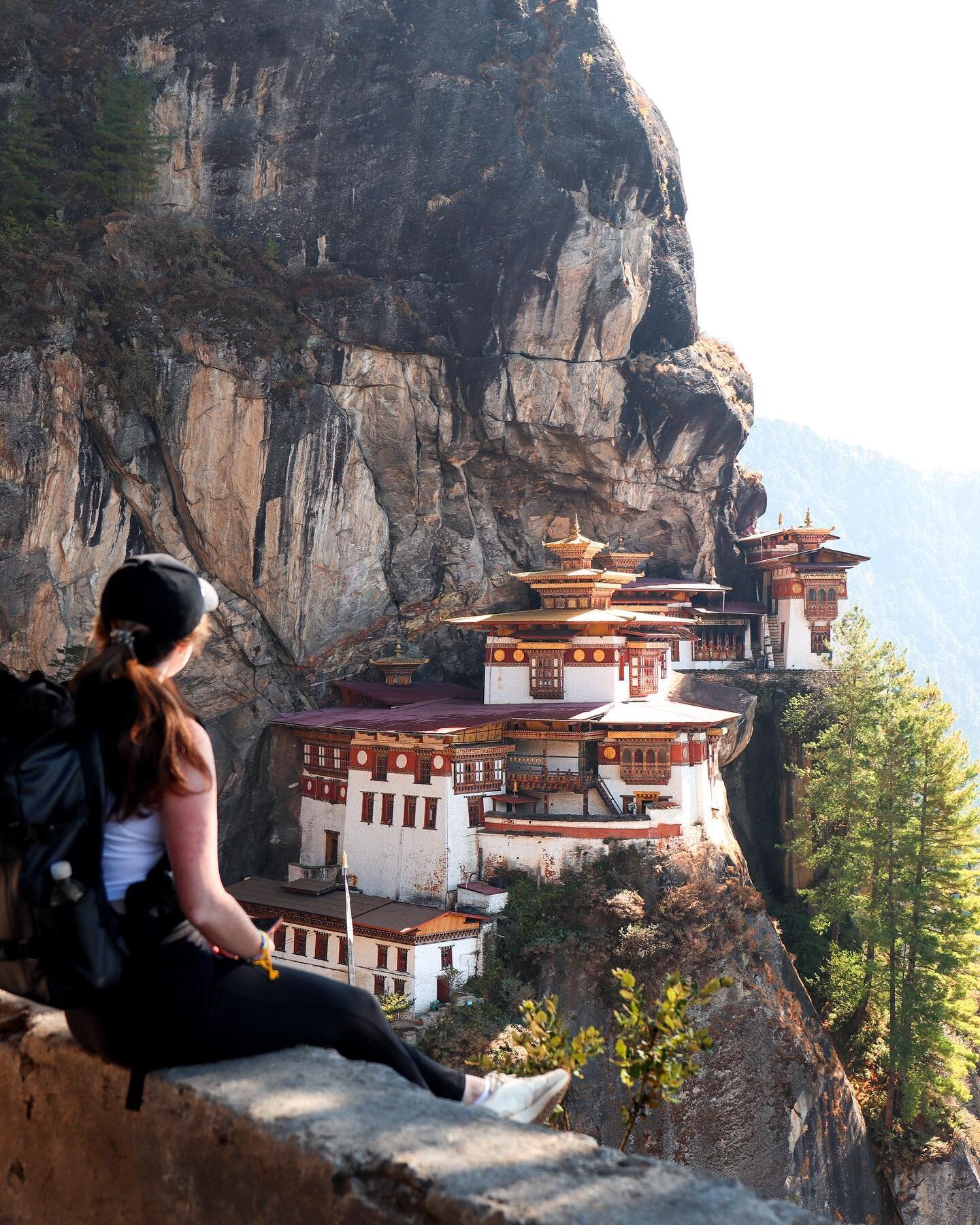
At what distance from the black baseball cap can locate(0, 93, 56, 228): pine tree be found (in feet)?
85.1

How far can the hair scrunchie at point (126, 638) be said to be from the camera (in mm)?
2834

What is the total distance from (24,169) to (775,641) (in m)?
26.6

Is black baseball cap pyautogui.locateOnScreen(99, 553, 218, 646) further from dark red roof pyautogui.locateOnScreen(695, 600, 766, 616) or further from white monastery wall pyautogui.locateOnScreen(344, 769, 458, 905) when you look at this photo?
dark red roof pyautogui.locateOnScreen(695, 600, 766, 616)

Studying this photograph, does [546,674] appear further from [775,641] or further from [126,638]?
[126,638]

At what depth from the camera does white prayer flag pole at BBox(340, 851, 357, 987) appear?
18391 millimetres

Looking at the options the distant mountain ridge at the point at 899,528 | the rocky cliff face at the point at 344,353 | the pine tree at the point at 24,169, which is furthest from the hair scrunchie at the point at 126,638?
the distant mountain ridge at the point at 899,528

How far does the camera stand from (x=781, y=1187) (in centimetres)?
2055

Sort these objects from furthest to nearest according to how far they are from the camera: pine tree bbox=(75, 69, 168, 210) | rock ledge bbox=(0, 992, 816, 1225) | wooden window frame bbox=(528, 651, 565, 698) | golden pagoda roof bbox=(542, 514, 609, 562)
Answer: golden pagoda roof bbox=(542, 514, 609, 562)
pine tree bbox=(75, 69, 168, 210)
wooden window frame bbox=(528, 651, 565, 698)
rock ledge bbox=(0, 992, 816, 1225)

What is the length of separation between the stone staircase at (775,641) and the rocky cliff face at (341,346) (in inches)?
240

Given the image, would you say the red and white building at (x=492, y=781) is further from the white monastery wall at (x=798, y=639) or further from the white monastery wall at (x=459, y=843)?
the white monastery wall at (x=798, y=639)

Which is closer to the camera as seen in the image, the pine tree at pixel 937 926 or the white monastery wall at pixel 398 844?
the white monastery wall at pixel 398 844

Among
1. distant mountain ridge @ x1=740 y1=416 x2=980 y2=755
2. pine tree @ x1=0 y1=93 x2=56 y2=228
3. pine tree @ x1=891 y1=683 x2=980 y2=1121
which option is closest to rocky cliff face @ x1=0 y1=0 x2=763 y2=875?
pine tree @ x1=0 y1=93 x2=56 y2=228

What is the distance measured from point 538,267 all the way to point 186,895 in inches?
1176

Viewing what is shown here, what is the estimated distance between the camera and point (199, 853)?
2.73m
